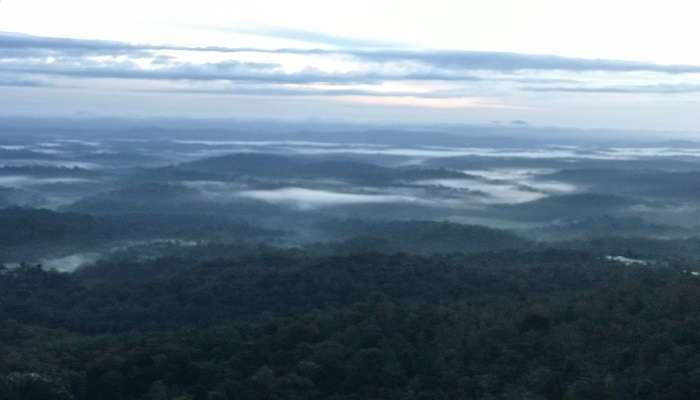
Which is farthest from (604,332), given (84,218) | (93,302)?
(84,218)

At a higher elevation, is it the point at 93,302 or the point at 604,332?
the point at 604,332

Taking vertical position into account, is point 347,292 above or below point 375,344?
below

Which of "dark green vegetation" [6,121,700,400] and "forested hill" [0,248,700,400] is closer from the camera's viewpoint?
"forested hill" [0,248,700,400]

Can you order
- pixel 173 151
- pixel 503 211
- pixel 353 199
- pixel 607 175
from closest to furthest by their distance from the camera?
pixel 503 211
pixel 353 199
pixel 607 175
pixel 173 151

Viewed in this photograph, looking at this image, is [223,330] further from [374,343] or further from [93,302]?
[93,302]

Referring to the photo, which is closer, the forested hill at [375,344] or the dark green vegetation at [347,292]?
the forested hill at [375,344]

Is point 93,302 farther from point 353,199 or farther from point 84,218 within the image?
point 353,199

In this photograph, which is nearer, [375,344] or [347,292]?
[375,344]

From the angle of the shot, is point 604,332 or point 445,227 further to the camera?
point 445,227

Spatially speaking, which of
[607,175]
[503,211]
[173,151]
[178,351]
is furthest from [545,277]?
[173,151]

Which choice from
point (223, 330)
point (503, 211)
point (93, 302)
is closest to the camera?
point (223, 330)
